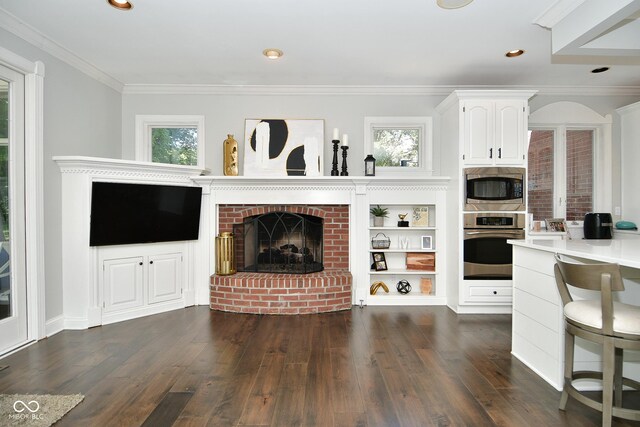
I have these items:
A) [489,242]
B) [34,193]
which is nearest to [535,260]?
[489,242]

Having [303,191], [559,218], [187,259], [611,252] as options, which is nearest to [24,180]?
[187,259]

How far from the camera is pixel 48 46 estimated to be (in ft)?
10.5

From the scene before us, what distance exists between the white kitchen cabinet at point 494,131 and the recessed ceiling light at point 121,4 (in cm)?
316

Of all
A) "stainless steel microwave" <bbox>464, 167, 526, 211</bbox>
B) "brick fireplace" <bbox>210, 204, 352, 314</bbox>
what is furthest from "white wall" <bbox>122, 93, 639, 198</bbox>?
"brick fireplace" <bbox>210, 204, 352, 314</bbox>

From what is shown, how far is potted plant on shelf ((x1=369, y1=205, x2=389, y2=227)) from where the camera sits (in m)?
4.29

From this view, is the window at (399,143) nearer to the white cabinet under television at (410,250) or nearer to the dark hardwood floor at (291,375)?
the white cabinet under television at (410,250)

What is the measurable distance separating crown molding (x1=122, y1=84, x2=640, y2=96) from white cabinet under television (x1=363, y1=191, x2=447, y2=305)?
1.26 metres

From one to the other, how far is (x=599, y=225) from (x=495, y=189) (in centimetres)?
142

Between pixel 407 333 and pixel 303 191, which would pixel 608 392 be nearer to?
pixel 407 333

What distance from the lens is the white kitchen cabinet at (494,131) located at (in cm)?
381

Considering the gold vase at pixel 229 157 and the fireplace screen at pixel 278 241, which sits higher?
the gold vase at pixel 229 157

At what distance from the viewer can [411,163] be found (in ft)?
14.6

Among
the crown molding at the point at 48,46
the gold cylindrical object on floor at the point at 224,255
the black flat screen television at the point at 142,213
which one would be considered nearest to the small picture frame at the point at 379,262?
the gold cylindrical object on floor at the point at 224,255

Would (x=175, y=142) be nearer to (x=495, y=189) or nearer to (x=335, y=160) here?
(x=335, y=160)
